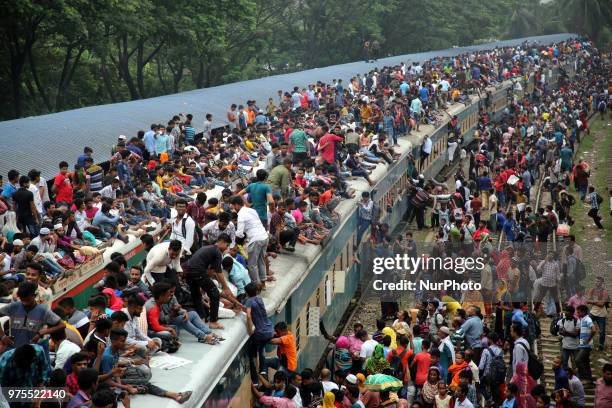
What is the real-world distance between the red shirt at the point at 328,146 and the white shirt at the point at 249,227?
800 cm

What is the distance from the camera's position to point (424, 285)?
65.4ft

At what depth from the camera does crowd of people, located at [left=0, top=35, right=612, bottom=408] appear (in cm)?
992

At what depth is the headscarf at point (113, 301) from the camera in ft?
35.7

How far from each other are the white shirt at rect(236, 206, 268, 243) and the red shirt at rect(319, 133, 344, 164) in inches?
315

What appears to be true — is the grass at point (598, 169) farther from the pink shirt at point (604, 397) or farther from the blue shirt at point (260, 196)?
the blue shirt at point (260, 196)

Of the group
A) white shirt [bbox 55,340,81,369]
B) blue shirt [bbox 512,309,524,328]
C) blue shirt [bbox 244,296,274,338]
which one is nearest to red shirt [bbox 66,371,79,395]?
white shirt [bbox 55,340,81,369]

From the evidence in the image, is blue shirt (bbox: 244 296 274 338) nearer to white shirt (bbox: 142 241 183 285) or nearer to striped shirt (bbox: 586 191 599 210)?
white shirt (bbox: 142 241 183 285)

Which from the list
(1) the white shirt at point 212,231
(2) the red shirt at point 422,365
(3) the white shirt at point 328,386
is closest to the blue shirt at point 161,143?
(1) the white shirt at point 212,231

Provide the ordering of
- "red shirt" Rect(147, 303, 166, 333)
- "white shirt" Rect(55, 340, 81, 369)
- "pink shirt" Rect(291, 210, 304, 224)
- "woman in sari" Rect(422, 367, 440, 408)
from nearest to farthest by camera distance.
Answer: "white shirt" Rect(55, 340, 81, 369)
"red shirt" Rect(147, 303, 166, 333)
"woman in sari" Rect(422, 367, 440, 408)
"pink shirt" Rect(291, 210, 304, 224)

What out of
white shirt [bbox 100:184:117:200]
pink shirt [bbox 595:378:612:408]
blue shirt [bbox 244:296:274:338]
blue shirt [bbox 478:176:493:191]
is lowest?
pink shirt [bbox 595:378:612:408]

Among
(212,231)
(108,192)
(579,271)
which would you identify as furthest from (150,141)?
(579,271)

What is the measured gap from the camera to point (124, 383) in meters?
9.96

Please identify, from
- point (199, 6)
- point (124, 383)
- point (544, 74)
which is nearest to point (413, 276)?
point (124, 383)

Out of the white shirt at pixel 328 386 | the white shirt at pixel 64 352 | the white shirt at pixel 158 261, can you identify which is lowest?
the white shirt at pixel 328 386
